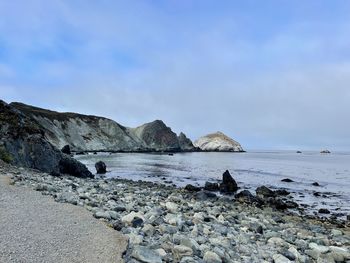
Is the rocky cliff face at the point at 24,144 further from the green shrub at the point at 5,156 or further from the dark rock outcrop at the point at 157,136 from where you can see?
the dark rock outcrop at the point at 157,136

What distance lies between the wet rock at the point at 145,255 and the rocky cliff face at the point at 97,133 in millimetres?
90537

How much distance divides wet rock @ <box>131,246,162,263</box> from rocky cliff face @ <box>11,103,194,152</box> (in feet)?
297

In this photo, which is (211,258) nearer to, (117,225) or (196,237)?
(196,237)

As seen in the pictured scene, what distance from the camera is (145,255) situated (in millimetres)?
8477

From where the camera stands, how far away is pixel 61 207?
39.5 feet

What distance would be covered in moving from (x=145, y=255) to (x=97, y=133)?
139405 millimetres

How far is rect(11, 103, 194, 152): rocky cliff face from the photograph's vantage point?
114 meters

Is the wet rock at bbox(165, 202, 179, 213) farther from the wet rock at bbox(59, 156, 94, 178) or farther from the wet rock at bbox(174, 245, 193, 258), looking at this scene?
the wet rock at bbox(59, 156, 94, 178)

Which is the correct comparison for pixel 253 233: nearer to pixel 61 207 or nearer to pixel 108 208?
pixel 108 208

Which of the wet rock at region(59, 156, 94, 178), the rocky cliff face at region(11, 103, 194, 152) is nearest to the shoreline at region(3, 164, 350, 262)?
the wet rock at region(59, 156, 94, 178)

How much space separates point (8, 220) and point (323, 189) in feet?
118

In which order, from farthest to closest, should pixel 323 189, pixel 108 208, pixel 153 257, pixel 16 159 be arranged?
pixel 323 189 < pixel 16 159 < pixel 108 208 < pixel 153 257

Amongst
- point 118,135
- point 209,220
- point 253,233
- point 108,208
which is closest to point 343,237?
point 253,233

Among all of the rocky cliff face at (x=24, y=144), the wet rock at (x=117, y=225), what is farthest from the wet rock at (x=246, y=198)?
the wet rock at (x=117, y=225)
